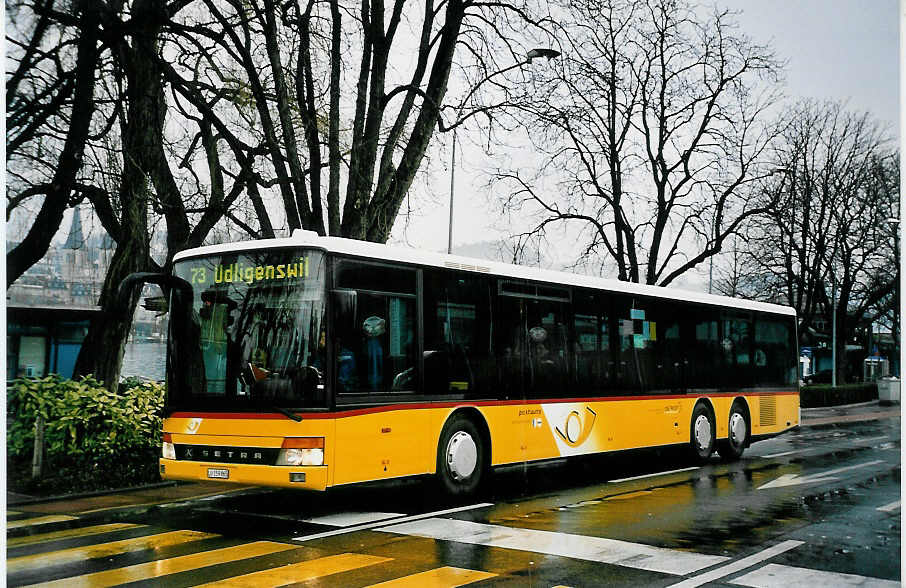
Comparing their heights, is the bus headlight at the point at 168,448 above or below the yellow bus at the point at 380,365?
below

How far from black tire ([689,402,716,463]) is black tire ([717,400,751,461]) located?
0.65 meters

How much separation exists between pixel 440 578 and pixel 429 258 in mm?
4717

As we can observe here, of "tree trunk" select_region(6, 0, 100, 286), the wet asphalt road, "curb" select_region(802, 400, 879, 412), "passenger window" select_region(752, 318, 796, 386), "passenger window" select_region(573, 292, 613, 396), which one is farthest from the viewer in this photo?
"curb" select_region(802, 400, 879, 412)

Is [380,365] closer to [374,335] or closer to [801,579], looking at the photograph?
[374,335]

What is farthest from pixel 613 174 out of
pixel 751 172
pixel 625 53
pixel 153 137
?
pixel 153 137

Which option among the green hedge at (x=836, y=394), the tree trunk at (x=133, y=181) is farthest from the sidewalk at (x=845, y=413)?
the tree trunk at (x=133, y=181)

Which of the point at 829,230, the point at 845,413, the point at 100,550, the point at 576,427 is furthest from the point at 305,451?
the point at 845,413

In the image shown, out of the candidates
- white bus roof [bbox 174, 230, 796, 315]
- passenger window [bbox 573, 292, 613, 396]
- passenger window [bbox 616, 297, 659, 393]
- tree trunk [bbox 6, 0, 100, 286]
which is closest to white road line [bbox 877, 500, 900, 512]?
passenger window [bbox 573, 292, 613, 396]

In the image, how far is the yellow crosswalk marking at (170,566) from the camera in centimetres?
696

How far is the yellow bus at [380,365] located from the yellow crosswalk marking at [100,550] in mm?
968

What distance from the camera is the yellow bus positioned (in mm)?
9570

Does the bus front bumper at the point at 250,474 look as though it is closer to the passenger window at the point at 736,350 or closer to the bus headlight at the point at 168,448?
the bus headlight at the point at 168,448

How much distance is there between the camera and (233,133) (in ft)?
52.4

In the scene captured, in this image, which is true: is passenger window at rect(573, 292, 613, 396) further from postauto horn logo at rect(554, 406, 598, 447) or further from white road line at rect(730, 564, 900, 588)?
white road line at rect(730, 564, 900, 588)
